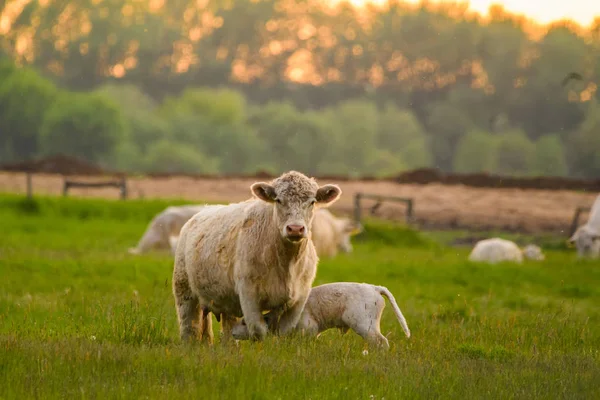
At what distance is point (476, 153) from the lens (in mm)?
94812

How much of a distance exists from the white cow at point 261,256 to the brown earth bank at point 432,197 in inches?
1099

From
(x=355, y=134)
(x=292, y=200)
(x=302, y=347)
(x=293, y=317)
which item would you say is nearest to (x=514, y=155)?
(x=355, y=134)

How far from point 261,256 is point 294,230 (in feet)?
Result: 2.33

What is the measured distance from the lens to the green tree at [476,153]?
93.8m

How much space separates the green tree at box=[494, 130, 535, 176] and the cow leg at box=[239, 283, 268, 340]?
83.8 meters

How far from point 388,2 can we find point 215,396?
412 ft

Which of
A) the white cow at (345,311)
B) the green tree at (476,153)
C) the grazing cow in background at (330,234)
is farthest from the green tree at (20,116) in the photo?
the white cow at (345,311)

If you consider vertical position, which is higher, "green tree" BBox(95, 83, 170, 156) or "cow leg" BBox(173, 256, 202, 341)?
"cow leg" BBox(173, 256, 202, 341)

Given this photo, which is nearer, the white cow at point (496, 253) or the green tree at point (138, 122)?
the white cow at point (496, 253)

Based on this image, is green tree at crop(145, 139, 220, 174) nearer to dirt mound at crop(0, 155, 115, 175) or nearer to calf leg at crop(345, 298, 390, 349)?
dirt mound at crop(0, 155, 115, 175)

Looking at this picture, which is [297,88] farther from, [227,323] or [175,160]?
[227,323]

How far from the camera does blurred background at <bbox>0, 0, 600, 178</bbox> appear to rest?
292ft

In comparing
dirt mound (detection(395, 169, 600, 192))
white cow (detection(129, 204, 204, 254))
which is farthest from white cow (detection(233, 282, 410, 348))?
dirt mound (detection(395, 169, 600, 192))

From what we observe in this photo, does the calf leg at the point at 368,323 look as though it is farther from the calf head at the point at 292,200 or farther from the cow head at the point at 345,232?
the cow head at the point at 345,232
